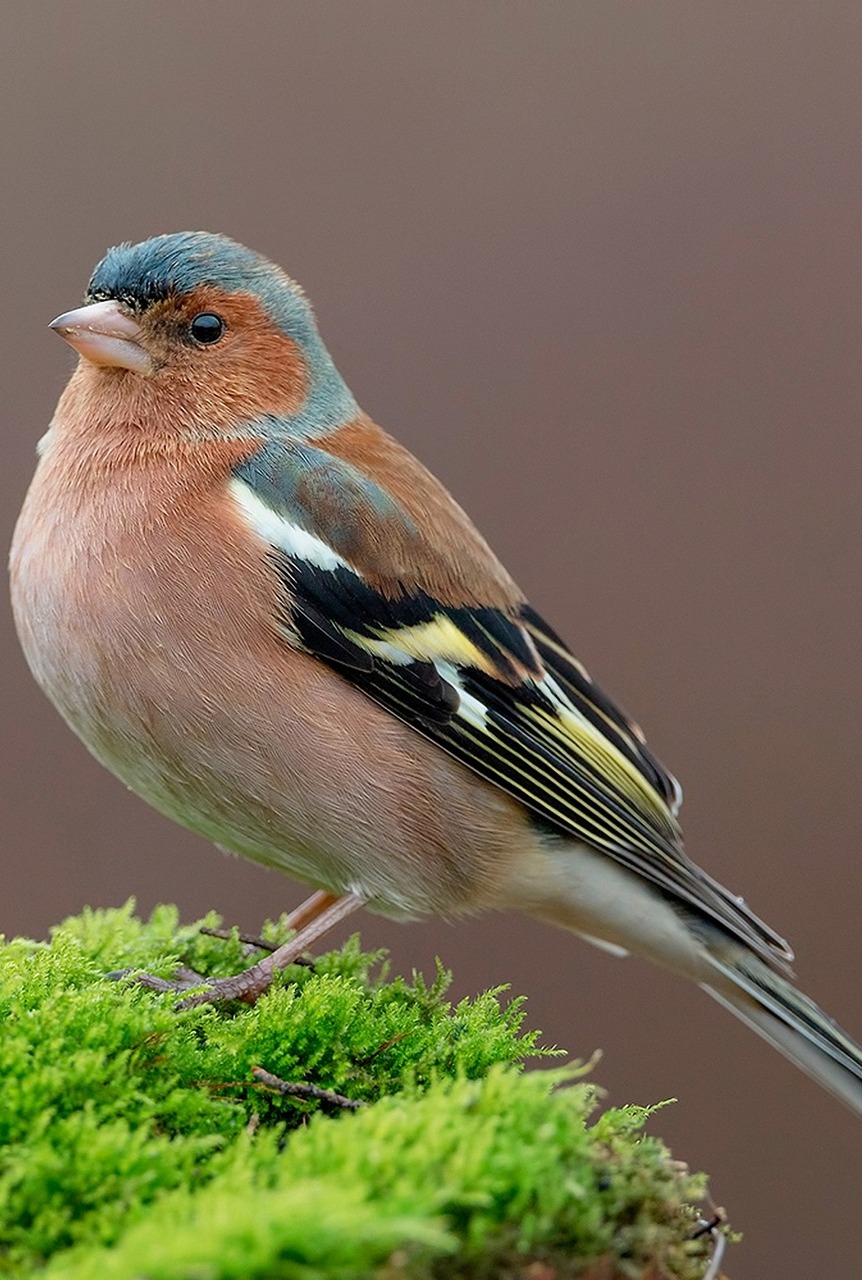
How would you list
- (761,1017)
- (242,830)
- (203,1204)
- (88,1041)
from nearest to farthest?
(203,1204), (88,1041), (242,830), (761,1017)

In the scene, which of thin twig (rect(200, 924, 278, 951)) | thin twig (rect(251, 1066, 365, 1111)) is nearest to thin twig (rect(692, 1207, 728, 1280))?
thin twig (rect(251, 1066, 365, 1111))

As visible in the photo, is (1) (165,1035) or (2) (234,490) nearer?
(1) (165,1035)

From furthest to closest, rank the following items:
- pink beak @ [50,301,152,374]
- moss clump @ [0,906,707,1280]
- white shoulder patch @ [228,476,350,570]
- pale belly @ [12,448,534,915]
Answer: pink beak @ [50,301,152,374] < white shoulder patch @ [228,476,350,570] < pale belly @ [12,448,534,915] < moss clump @ [0,906,707,1280]

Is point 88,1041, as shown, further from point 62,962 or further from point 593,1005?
point 593,1005

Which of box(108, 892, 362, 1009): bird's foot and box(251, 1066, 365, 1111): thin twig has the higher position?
box(108, 892, 362, 1009): bird's foot

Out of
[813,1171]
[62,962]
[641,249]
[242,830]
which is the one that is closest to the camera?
[62,962]

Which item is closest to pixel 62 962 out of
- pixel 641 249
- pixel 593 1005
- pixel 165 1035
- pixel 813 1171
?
pixel 165 1035

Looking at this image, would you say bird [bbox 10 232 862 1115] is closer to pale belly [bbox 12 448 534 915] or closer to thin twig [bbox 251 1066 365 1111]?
pale belly [bbox 12 448 534 915]

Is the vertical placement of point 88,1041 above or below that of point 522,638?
below
